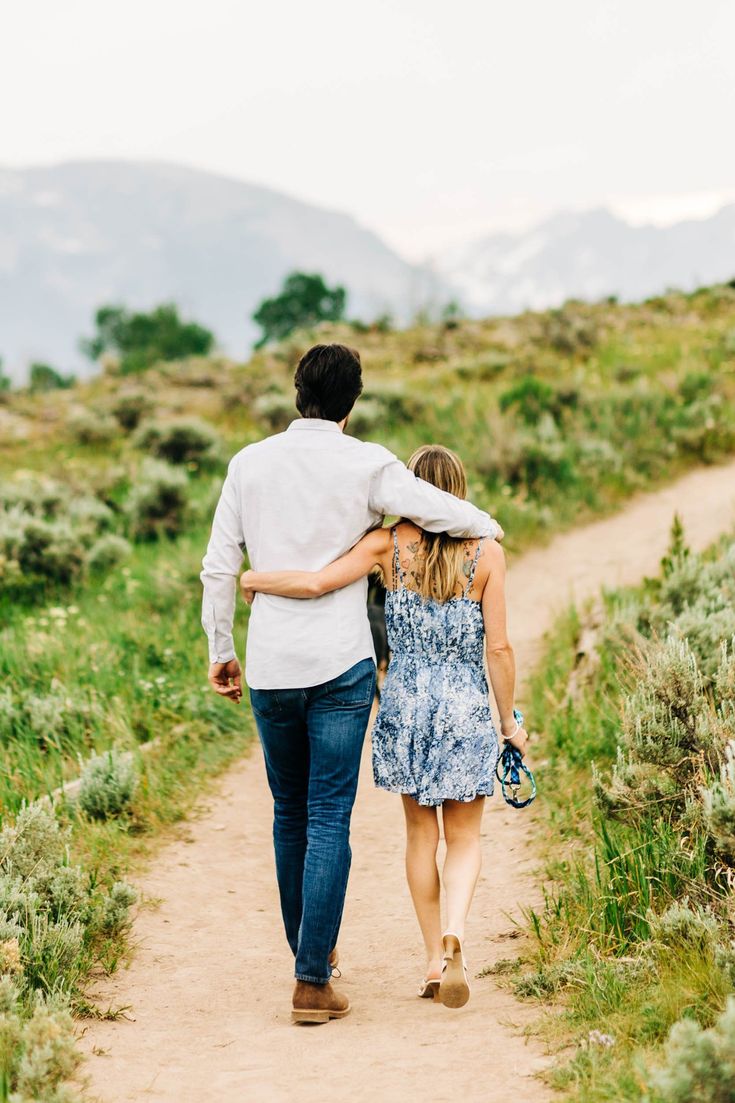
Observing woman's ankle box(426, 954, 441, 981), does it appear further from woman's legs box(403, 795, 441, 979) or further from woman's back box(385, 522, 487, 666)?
woman's back box(385, 522, 487, 666)

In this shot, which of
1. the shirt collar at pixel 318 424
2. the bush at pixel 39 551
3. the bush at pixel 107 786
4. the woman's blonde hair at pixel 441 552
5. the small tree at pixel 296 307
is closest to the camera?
the shirt collar at pixel 318 424

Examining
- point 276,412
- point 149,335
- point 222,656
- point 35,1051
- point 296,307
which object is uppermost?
point 296,307

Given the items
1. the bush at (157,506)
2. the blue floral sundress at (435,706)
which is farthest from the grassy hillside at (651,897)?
the bush at (157,506)

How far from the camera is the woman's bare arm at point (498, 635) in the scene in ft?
12.2

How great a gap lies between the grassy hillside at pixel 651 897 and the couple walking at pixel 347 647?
1.50ft

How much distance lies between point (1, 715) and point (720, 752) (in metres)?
4.32

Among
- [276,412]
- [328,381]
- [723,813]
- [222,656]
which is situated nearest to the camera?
[723,813]

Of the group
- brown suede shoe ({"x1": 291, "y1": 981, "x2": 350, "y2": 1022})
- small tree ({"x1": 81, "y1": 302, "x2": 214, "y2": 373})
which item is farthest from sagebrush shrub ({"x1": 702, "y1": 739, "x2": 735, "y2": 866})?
small tree ({"x1": 81, "y1": 302, "x2": 214, "y2": 373})

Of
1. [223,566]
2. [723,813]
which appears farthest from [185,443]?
[723,813]

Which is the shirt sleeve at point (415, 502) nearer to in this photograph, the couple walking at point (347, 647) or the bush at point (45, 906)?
the couple walking at point (347, 647)

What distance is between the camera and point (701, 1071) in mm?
2447

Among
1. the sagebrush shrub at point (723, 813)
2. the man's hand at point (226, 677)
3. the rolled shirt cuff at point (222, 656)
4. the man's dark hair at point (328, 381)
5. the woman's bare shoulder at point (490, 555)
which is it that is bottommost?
the sagebrush shrub at point (723, 813)

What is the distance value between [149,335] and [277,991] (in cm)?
6581

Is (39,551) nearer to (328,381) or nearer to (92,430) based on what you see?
(92,430)
